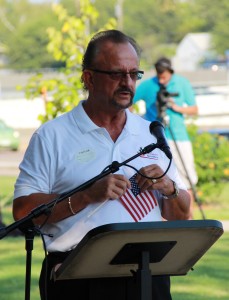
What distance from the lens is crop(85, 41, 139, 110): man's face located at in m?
4.90

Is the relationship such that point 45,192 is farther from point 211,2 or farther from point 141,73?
point 211,2

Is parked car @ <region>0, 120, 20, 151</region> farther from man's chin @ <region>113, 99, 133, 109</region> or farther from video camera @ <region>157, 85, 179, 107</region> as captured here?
man's chin @ <region>113, 99, 133, 109</region>

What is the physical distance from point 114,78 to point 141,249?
36.0 inches

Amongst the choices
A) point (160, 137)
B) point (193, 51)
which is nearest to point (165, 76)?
point (160, 137)

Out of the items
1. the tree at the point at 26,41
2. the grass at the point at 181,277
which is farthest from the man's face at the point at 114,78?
the tree at the point at 26,41

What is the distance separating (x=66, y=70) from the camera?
43.8 feet

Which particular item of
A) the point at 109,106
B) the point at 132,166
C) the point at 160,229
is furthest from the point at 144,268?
the point at 109,106

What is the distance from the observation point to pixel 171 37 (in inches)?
5595

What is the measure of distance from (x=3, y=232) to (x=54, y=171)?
20.3 inches

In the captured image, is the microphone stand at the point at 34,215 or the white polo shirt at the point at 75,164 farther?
the white polo shirt at the point at 75,164

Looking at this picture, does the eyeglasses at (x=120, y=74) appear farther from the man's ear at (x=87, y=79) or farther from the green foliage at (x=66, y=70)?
the green foliage at (x=66, y=70)

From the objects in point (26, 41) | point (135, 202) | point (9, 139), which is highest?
point (135, 202)

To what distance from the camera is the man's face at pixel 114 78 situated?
4898 millimetres

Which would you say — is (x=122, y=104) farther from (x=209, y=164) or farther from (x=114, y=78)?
(x=209, y=164)
